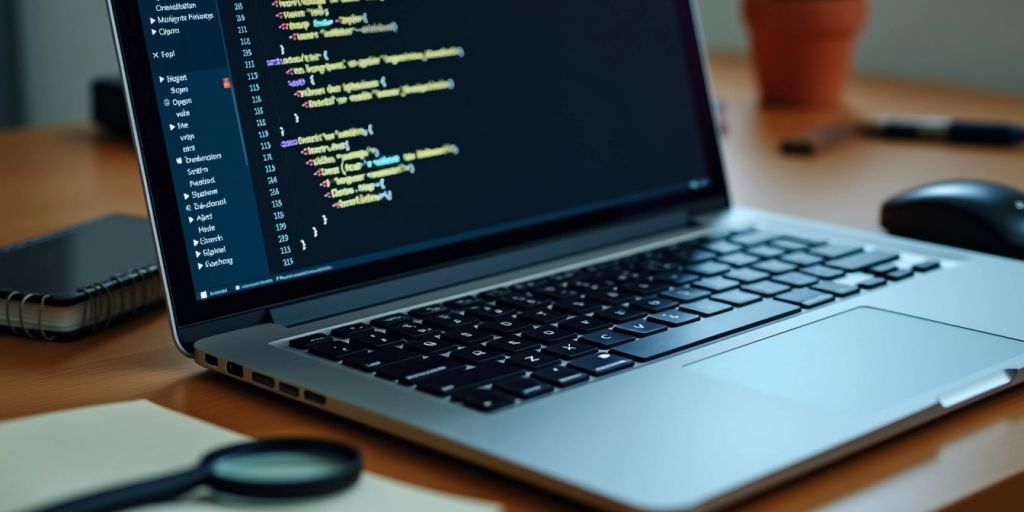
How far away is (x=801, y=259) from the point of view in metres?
0.83

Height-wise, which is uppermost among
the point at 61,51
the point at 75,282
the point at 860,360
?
the point at 61,51

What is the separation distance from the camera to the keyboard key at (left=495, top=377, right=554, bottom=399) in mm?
571

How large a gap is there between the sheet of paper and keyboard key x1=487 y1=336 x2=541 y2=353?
136mm

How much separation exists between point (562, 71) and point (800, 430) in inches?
16.4

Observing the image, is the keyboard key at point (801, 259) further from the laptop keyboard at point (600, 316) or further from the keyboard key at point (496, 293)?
the keyboard key at point (496, 293)

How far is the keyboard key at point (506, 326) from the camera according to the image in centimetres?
67

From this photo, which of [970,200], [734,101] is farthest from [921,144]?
[970,200]

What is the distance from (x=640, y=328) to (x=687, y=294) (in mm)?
84

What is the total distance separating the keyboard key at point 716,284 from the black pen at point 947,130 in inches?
28.0

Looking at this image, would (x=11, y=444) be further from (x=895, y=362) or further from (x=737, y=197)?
(x=737, y=197)

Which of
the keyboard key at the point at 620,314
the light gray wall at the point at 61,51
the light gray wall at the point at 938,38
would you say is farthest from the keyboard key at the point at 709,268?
the light gray wall at the point at 61,51

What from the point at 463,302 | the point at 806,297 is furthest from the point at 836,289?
the point at 463,302

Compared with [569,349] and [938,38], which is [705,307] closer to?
[569,349]

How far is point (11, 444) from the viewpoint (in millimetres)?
526
